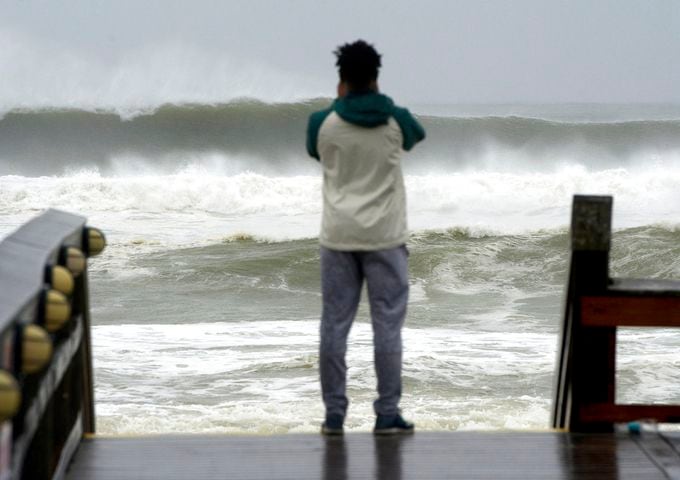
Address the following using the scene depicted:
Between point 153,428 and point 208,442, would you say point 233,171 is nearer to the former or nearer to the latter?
point 153,428

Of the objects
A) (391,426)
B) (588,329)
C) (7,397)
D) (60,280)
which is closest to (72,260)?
(60,280)

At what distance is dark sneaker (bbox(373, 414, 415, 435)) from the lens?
4.32 metres

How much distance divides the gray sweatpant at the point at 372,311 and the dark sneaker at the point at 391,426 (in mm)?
22

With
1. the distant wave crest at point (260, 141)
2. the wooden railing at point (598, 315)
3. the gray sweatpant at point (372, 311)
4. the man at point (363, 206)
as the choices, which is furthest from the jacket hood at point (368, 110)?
the distant wave crest at point (260, 141)

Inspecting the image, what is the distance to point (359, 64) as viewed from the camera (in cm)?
408

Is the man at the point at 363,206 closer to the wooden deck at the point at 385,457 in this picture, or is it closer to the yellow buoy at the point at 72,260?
the wooden deck at the point at 385,457

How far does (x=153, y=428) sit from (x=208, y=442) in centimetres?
329

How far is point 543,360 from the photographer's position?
31.6ft

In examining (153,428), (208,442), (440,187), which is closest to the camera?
(208,442)

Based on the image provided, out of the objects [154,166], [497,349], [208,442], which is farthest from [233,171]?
[208,442]

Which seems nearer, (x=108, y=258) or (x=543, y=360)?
(x=543, y=360)

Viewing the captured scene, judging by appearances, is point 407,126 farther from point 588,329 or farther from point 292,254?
point 292,254

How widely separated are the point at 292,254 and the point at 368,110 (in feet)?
46.9

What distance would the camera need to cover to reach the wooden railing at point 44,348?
7.91 feet
